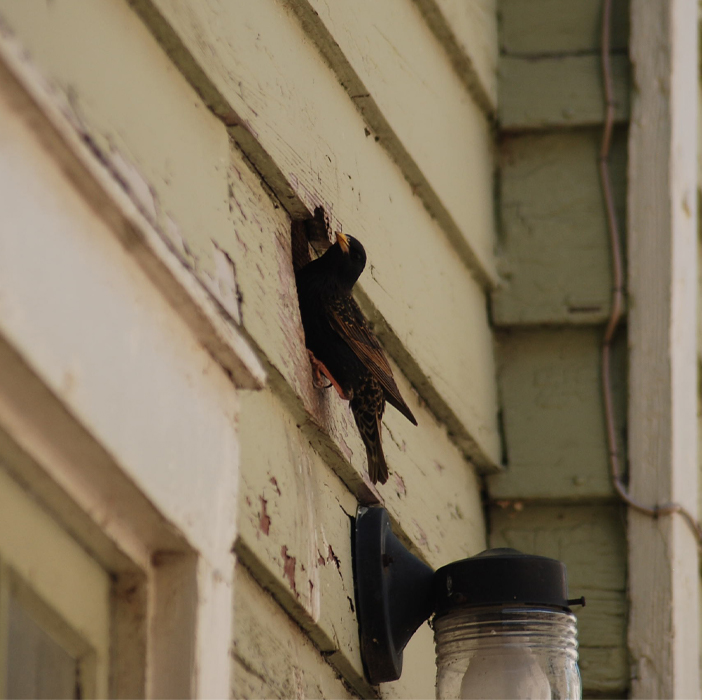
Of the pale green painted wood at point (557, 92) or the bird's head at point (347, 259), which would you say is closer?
the bird's head at point (347, 259)

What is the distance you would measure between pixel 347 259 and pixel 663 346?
3.74 feet

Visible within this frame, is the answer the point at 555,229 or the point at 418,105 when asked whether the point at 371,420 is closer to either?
the point at 418,105

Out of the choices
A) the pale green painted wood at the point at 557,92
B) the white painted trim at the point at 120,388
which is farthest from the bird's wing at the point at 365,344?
the pale green painted wood at the point at 557,92

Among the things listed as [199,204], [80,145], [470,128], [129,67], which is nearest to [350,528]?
[199,204]

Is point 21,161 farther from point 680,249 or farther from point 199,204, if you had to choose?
point 680,249

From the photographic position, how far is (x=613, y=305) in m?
3.35

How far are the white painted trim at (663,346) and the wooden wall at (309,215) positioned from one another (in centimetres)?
39

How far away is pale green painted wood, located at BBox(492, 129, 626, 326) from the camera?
3412mm

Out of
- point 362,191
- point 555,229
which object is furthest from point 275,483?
point 555,229

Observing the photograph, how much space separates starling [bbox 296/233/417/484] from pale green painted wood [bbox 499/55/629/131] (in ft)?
3.89

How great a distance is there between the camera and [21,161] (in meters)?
1.08

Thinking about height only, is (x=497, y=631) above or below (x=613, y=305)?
below

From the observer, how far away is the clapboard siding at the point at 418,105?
2498mm

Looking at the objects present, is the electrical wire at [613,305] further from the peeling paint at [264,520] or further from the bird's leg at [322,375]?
the peeling paint at [264,520]
